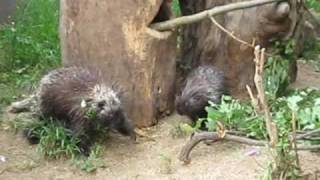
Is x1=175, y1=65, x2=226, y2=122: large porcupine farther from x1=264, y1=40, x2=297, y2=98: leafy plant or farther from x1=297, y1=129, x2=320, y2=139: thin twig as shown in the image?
x1=297, y1=129, x2=320, y2=139: thin twig

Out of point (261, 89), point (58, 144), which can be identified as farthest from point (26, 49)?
point (261, 89)

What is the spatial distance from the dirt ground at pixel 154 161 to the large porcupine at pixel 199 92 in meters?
0.18

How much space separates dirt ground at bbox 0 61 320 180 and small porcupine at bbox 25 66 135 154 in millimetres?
152

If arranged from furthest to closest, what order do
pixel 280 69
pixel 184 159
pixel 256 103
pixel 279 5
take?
pixel 280 69
pixel 279 5
pixel 184 159
pixel 256 103

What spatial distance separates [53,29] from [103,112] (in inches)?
98.3

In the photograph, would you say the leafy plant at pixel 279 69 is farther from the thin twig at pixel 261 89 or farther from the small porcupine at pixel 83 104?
the thin twig at pixel 261 89

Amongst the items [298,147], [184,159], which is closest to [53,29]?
[184,159]

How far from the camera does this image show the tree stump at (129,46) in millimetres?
6043

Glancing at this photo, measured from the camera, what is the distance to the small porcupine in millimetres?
5844

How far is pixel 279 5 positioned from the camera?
6023mm

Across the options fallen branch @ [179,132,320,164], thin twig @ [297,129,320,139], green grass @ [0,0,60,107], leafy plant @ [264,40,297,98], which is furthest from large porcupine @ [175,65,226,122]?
green grass @ [0,0,60,107]

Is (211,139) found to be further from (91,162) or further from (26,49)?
(26,49)

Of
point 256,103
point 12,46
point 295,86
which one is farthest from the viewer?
point 12,46

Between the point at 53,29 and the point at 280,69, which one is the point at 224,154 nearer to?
the point at 280,69
